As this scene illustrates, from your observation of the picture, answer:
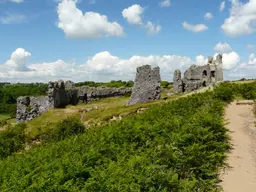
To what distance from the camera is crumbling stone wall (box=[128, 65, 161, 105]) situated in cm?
4509

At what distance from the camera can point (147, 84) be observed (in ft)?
149

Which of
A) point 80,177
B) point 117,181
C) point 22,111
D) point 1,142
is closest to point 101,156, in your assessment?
point 80,177

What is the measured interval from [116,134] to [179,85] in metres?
40.9

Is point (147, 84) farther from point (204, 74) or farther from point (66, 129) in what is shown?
point (204, 74)

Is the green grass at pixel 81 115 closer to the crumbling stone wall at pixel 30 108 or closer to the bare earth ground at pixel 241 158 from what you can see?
the crumbling stone wall at pixel 30 108

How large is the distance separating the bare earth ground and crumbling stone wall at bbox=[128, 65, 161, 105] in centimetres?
2031

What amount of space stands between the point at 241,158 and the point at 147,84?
3033 centimetres

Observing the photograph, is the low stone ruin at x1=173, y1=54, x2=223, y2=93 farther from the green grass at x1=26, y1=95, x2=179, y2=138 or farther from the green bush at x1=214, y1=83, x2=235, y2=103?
the green bush at x1=214, y1=83, x2=235, y2=103

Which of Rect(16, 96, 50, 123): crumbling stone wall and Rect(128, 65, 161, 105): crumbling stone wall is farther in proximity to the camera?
Rect(16, 96, 50, 123): crumbling stone wall

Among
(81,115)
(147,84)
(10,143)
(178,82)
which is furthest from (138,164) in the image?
(178,82)

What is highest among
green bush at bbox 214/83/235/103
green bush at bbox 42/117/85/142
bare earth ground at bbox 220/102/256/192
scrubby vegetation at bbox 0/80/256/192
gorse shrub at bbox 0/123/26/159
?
green bush at bbox 214/83/235/103

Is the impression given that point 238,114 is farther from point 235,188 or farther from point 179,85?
point 179,85

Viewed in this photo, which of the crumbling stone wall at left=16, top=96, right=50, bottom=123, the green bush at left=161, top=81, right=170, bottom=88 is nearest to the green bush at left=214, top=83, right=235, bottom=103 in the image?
the crumbling stone wall at left=16, top=96, right=50, bottom=123

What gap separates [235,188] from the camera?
480 inches
